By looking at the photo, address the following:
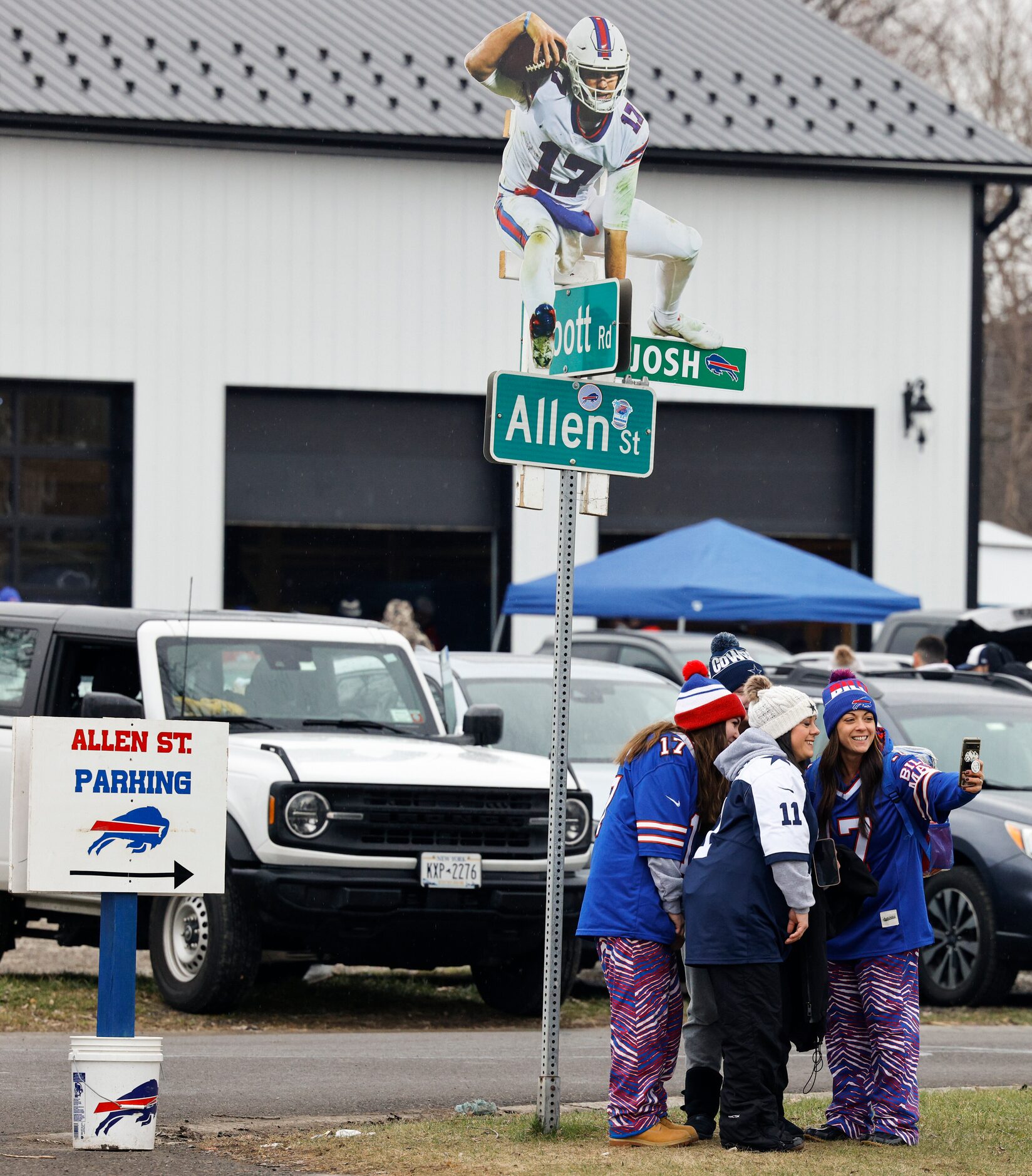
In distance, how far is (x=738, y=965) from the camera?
7273 millimetres

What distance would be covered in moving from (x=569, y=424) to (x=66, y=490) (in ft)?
62.5

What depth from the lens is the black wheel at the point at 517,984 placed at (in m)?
11.6

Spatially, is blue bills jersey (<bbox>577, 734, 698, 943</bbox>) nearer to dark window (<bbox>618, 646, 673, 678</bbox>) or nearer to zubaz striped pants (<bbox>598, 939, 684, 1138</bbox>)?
zubaz striped pants (<bbox>598, 939, 684, 1138</bbox>)

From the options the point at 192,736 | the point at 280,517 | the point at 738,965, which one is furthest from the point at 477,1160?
the point at 280,517

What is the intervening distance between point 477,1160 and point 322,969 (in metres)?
6.34

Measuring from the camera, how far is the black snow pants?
7262mm

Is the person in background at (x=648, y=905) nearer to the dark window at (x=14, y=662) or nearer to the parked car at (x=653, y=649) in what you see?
the dark window at (x=14, y=662)

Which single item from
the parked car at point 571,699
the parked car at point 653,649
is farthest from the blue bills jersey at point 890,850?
the parked car at point 653,649

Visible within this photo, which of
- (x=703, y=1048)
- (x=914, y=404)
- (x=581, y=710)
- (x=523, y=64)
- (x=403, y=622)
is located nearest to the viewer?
(x=703, y=1048)

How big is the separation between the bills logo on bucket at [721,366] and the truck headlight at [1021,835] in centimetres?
461

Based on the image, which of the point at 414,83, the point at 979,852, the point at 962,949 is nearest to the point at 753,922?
the point at 979,852

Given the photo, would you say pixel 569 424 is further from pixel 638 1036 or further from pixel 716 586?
pixel 716 586

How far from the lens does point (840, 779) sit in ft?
25.7

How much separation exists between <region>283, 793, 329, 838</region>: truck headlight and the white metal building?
45.9 feet
